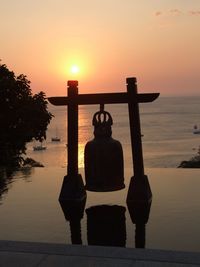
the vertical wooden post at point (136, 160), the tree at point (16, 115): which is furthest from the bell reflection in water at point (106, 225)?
the tree at point (16, 115)

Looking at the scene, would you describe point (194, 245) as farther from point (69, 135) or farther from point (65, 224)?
point (69, 135)

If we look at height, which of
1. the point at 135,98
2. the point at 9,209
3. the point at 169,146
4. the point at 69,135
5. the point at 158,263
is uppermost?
the point at 169,146

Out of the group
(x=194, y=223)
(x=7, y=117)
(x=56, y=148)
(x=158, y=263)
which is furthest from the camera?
(x=56, y=148)

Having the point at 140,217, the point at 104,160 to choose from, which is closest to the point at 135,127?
the point at 104,160

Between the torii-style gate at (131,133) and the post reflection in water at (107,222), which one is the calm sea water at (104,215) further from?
the torii-style gate at (131,133)

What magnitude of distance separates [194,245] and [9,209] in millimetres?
3766

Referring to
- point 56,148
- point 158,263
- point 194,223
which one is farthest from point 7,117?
point 56,148

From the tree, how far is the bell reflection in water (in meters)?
6.57

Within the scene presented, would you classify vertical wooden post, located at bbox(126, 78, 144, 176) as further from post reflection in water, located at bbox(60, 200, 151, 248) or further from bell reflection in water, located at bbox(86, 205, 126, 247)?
bell reflection in water, located at bbox(86, 205, 126, 247)

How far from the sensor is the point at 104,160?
8430 millimetres

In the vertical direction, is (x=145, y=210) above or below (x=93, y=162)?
below

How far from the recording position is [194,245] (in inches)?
257

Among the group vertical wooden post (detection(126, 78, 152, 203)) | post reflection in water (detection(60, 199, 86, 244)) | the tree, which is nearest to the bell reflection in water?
post reflection in water (detection(60, 199, 86, 244))

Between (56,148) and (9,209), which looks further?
(56,148)
